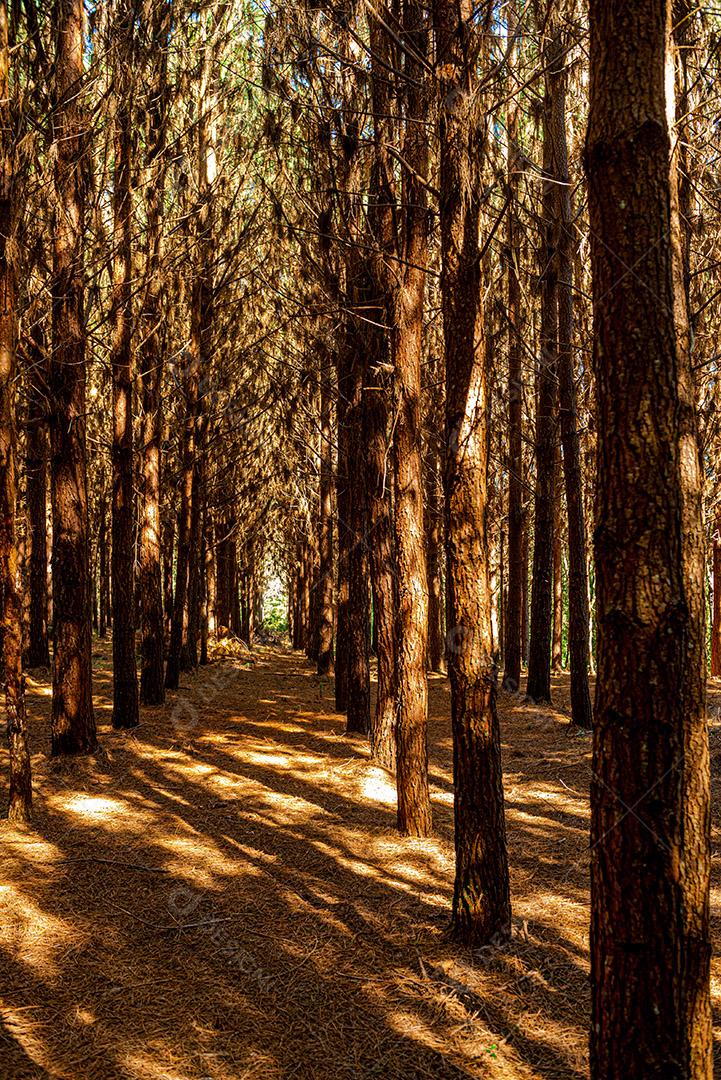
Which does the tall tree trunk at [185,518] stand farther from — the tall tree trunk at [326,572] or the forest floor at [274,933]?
the forest floor at [274,933]

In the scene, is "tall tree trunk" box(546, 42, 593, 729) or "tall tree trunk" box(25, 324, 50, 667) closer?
"tall tree trunk" box(546, 42, 593, 729)

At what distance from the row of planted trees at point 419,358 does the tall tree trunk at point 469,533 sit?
16 millimetres

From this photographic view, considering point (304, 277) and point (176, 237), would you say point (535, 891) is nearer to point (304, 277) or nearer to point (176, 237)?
point (304, 277)

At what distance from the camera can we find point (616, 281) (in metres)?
2.31

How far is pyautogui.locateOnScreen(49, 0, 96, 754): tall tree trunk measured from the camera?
8031mm

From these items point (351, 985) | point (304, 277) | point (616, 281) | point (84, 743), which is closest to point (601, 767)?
point (616, 281)

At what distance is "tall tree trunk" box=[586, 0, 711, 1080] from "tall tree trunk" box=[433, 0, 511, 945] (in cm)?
185

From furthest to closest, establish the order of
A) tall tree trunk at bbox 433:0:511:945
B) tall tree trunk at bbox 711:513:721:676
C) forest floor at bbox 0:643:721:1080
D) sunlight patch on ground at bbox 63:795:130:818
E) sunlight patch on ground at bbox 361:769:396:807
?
tall tree trunk at bbox 711:513:721:676 → sunlight patch on ground at bbox 361:769:396:807 → sunlight patch on ground at bbox 63:795:130:818 → tall tree trunk at bbox 433:0:511:945 → forest floor at bbox 0:643:721:1080

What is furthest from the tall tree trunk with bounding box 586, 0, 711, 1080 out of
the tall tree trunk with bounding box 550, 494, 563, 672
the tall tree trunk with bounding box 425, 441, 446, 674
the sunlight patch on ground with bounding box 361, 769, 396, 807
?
the tall tree trunk with bounding box 550, 494, 563, 672

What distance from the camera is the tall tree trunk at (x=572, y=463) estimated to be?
1020 cm

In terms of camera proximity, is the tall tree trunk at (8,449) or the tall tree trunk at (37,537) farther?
the tall tree trunk at (37,537)

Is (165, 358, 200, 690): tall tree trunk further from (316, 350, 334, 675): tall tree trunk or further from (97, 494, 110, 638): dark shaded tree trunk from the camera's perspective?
(97, 494, 110, 638): dark shaded tree trunk

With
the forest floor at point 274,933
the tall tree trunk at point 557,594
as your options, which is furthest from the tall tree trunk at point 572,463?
the tall tree trunk at point 557,594

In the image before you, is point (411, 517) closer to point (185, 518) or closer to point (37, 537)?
point (185, 518)
